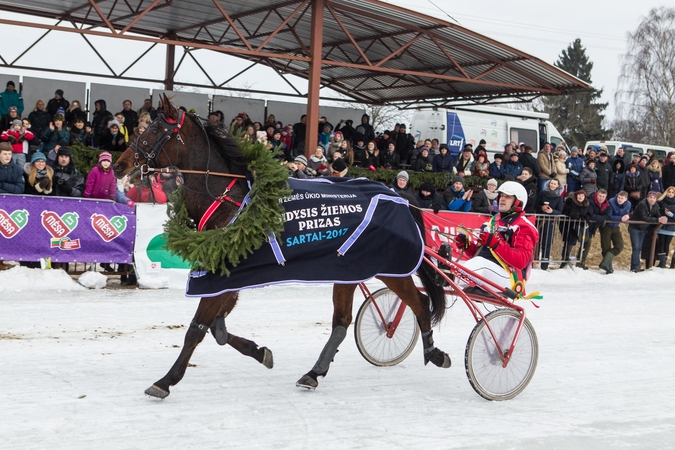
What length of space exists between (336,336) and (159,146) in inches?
73.3

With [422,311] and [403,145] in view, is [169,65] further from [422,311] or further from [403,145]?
[422,311]

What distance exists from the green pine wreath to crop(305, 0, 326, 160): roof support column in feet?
29.9

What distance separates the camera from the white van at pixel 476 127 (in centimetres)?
1906

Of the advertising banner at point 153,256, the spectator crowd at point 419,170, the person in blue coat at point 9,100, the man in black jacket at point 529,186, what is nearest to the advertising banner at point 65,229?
the advertising banner at point 153,256

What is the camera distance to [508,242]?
18.4ft

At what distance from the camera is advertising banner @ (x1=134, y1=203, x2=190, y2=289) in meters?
9.63

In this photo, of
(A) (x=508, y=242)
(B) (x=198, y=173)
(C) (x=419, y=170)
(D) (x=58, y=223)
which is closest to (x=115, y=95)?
(C) (x=419, y=170)

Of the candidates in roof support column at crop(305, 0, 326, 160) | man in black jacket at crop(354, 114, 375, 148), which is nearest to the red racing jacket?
roof support column at crop(305, 0, 326, 160)

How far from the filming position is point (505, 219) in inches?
220

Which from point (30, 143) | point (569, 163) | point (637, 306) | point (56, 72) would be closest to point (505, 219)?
point (637, 306)

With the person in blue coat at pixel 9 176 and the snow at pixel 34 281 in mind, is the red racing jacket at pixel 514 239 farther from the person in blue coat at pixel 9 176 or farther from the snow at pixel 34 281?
the person in blue coat at pixel 9 176

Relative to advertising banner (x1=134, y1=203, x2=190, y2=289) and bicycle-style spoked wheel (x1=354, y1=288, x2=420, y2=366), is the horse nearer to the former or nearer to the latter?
bicycle-style spoked wheel (x1=354, y1=288, x2=420, y2=366)

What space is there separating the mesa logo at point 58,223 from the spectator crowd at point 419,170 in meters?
0.43

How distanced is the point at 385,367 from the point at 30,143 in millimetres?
8374
